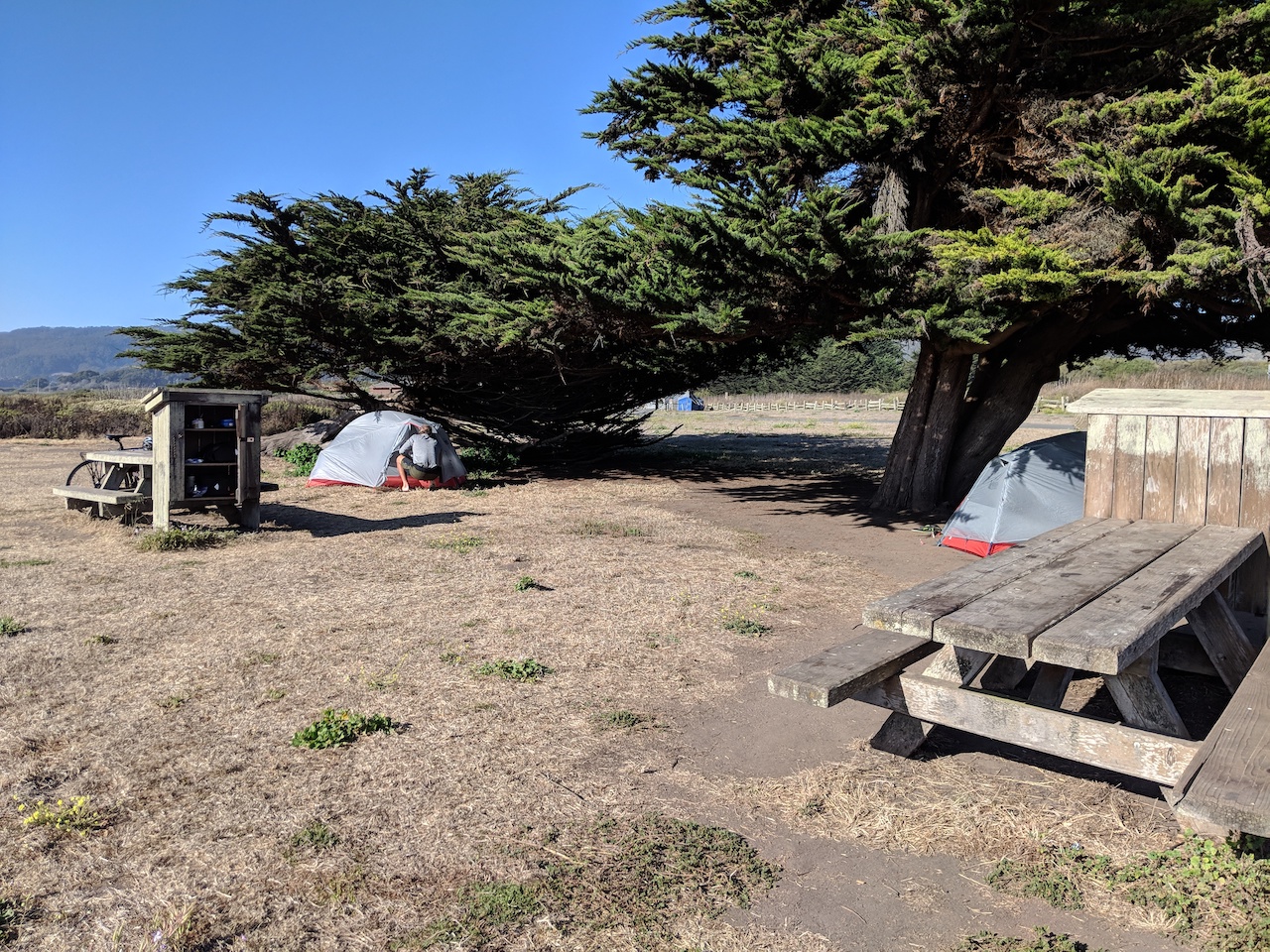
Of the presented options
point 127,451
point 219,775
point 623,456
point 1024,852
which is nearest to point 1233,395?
point 1024,852

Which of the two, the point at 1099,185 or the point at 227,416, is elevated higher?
the point at 1099,185

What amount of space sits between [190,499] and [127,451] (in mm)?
2129

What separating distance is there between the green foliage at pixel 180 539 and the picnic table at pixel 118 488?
2.76 ft

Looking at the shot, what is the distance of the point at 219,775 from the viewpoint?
4055 mm

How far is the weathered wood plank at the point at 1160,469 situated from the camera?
4.81m

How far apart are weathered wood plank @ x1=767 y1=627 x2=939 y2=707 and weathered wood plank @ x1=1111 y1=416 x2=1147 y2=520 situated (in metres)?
1.72

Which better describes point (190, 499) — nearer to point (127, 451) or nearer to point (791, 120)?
point (127, 451)

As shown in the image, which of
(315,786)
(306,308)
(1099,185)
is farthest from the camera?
(306,308)

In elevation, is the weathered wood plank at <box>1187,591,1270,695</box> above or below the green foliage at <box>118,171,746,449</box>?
below

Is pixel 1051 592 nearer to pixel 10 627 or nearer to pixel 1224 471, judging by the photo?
pixel 1224 471

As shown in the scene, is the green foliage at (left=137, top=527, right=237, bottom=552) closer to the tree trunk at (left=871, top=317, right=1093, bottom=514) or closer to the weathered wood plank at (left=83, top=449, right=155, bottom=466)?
the weathered wood plank at (left=83, top=449, right=155, bottom=466)

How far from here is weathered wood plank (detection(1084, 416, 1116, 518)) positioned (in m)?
5.03

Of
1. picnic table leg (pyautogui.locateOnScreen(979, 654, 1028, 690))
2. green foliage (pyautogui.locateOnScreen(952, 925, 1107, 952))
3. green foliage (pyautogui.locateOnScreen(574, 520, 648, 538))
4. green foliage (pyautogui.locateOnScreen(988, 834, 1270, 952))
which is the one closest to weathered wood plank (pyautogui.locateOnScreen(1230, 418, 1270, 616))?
picnic table leg (pyautogui.locateOnScreen(979, 654, 1028, 690))

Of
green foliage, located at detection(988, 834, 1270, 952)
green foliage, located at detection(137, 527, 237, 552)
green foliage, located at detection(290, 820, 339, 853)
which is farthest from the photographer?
green foliage, located at detection(137, 527, 237, 552)
